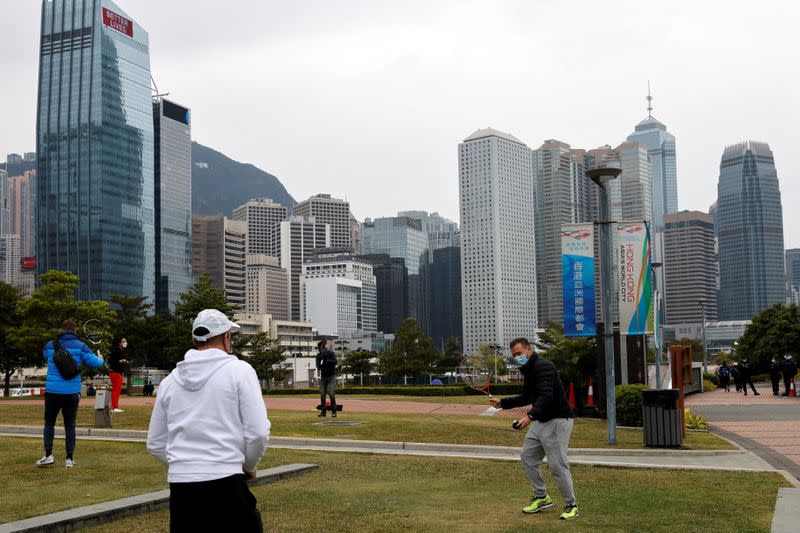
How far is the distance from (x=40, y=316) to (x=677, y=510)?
38.7 metres

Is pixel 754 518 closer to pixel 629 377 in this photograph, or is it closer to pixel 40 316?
pixel 629 377

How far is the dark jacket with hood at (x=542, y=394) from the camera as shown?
8.60 metres

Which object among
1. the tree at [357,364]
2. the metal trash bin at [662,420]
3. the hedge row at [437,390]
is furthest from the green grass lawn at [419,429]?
the tree at [357,364]

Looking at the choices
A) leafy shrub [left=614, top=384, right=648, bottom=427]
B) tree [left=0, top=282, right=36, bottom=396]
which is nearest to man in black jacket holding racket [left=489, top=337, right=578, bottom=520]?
leafy shrub [left=614, top=384, right=648, bottom=427]

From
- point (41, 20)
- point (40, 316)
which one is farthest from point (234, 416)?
point (41, 20)

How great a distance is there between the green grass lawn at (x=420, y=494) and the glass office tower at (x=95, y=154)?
6829 inches

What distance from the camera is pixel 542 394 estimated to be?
8617 millimetres

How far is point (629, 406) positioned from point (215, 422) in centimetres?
1635

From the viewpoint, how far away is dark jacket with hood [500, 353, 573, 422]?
8.60 m

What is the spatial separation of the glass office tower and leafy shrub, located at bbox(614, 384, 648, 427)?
169 metres

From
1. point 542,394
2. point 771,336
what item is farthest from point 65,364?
point 771,336

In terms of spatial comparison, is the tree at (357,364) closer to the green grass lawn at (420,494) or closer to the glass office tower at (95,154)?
the green grass lawn at (420,494)

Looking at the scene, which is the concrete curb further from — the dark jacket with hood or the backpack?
the dark jacket with hood

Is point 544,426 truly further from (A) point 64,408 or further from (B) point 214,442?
(A) point 64,408
